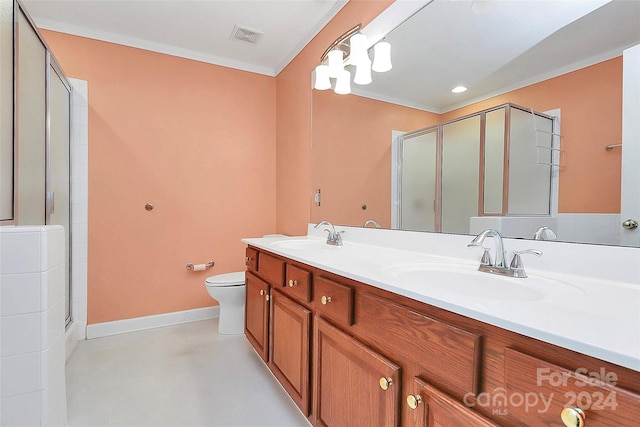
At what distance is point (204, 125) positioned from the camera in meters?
2.76

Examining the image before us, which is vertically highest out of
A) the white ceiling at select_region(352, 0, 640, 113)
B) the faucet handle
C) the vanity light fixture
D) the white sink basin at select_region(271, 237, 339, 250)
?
the vanity light fixture

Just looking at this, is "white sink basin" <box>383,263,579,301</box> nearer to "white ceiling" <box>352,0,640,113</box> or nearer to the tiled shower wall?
"white ceiling" <box>352,0,640,113</box>

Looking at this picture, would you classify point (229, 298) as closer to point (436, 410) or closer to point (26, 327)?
point (26, 327)

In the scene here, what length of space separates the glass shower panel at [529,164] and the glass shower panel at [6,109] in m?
2.06

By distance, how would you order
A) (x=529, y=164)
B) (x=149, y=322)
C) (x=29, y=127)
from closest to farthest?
(x=529, y=164), (x=29, y=127), (x=149, y=322)

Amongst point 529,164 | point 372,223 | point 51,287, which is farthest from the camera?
point 372,223

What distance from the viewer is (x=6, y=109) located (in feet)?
4.39

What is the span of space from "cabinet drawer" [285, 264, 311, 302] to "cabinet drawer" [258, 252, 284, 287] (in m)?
0.08

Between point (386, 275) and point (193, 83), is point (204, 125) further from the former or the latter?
point (386, 275)

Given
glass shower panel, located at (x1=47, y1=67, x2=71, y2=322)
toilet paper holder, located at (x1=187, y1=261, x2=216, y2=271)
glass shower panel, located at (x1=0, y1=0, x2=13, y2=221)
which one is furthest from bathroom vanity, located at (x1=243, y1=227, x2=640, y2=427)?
glass shower panel, located at (x1=47, y1=67, x2=71, y2=322)

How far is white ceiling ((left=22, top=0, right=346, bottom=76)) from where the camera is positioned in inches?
81.4

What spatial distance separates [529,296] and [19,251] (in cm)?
165

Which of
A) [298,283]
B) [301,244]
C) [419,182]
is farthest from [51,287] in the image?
[419,182]

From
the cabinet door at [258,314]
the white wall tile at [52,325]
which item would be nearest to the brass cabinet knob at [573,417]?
the cabinet door at [258,314]
